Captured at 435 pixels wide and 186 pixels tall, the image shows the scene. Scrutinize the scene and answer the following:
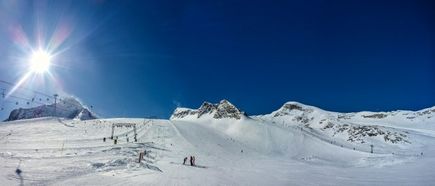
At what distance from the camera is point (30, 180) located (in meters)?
18.5

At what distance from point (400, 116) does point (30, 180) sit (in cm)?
15953

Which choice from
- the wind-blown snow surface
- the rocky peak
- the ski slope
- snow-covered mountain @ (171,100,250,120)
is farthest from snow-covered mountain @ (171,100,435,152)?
the rocky peak

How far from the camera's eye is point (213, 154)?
4888 cm

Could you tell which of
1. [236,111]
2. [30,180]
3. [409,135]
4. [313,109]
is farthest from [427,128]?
[30,180]

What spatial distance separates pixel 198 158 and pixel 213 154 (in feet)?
25.6

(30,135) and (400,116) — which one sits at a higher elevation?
(400,116)

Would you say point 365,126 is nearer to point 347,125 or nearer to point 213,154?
point 347,125

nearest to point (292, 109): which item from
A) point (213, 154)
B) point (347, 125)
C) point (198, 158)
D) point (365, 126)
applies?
point (347, 125)

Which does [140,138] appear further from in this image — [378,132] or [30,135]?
[378,132]

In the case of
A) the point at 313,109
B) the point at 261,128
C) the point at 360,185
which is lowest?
the point at 360,185

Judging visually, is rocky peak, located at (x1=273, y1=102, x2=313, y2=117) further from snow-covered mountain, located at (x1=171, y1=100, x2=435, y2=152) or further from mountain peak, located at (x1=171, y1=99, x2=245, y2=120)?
mountain peak, located at (x1=171, y1=99, x2=245, y2=120)

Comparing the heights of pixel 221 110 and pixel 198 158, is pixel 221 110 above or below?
above

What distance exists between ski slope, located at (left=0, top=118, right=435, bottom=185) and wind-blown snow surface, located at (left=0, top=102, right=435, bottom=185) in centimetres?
6

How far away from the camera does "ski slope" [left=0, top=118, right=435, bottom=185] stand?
73.5 feet
